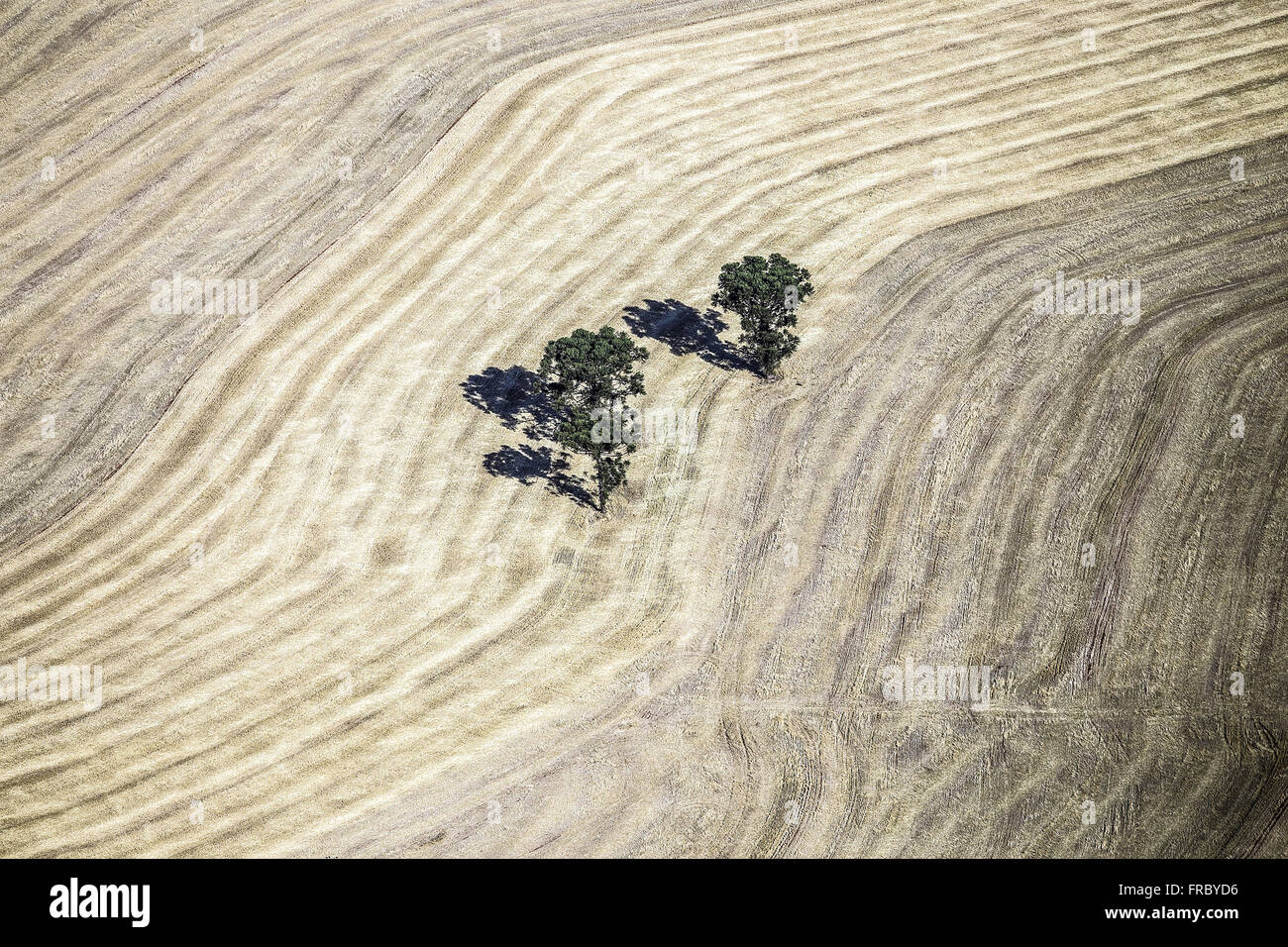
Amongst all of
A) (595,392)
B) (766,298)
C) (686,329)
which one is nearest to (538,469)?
(595,392)

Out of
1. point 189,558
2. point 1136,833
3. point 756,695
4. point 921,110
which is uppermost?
point 921,110

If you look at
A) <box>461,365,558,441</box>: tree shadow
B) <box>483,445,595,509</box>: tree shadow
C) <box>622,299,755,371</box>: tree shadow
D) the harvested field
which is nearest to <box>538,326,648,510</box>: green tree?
<box>483,445,595,509</box>: tree shadow

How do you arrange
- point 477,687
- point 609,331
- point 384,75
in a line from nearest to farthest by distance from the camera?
1. point 477,687
2. point 609,331
3. point 384,75

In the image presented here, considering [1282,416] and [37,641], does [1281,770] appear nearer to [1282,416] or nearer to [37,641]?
[1282,416]

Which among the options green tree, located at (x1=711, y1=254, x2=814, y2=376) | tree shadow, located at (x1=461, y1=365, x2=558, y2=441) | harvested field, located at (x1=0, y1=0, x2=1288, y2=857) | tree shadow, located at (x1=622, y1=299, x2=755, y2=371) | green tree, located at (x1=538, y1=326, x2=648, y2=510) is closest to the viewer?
harvested field, located at (x1=0, y1=0, x2=1288, y2=857)

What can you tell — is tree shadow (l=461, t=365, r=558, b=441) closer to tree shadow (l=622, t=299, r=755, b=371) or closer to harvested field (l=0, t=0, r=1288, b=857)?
harvested field (l=0, t=0, r=1288, b=857)

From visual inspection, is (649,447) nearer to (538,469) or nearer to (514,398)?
(538,469)

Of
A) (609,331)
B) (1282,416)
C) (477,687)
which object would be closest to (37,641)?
(477,687)

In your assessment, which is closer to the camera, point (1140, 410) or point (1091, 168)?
point (1140, 410)
